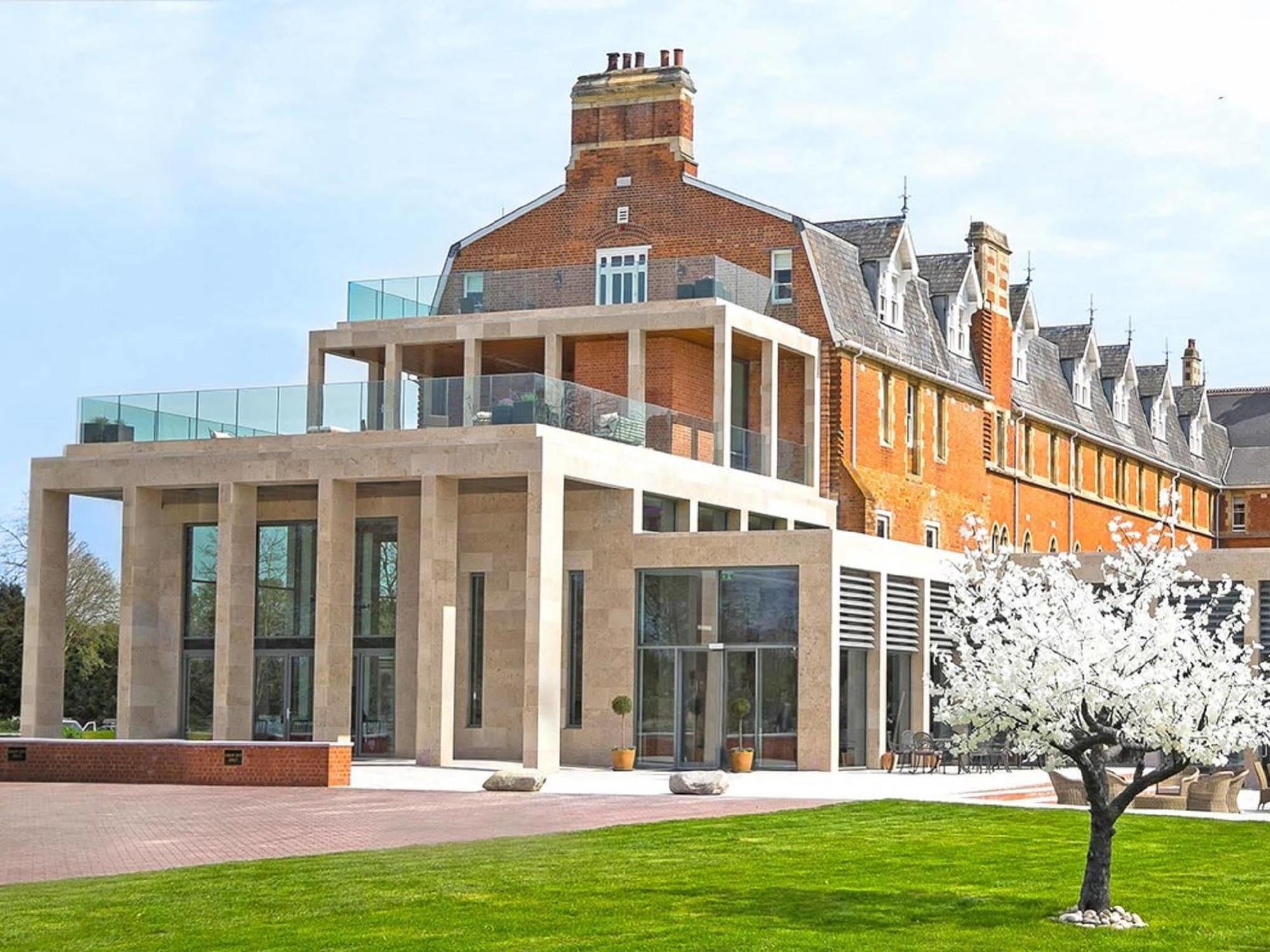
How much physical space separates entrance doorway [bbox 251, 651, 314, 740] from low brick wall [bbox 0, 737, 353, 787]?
27.8ft

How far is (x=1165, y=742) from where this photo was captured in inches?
651

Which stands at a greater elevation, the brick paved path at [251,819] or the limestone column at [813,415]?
the limestone column at [813,415]

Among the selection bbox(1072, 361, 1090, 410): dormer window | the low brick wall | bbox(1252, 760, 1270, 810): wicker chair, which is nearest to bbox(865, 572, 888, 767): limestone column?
bbox(1252, 760, 1270, 810): wicker chair

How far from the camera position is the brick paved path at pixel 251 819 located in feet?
66.2

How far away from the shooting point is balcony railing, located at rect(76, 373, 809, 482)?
3756cm

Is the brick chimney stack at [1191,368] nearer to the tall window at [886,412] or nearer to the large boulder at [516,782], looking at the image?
the tall window at [886,412]

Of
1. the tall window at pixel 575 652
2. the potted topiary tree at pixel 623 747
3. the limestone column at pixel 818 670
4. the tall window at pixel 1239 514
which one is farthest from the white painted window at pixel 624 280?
the tall window at pixel 1239 514

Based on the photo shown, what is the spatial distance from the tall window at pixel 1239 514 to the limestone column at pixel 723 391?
1588 inches

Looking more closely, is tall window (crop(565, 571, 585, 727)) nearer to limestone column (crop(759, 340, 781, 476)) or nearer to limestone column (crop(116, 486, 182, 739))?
limestone column (crop(759, 340, 781, 476))

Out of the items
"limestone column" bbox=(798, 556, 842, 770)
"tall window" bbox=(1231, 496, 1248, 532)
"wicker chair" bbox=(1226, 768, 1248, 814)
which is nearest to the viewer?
"wicker chair" bbox=(1226, 768, 1248, 814)

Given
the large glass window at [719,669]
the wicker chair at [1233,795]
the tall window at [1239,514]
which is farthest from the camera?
the tall window at [1239,514]

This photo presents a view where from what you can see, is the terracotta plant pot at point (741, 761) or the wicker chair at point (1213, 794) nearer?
the wicker chair at point (1213, 794)

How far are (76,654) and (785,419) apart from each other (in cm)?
2377

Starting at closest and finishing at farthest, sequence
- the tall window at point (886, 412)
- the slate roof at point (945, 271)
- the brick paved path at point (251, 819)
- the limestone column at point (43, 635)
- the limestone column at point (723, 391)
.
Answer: the brick paved path at point (251, 819) → the limestone column at point (43, 635) → the limestone column at point (723, 391) → the tall window at point (886, 412) → the slate roof at point (945, 271)
